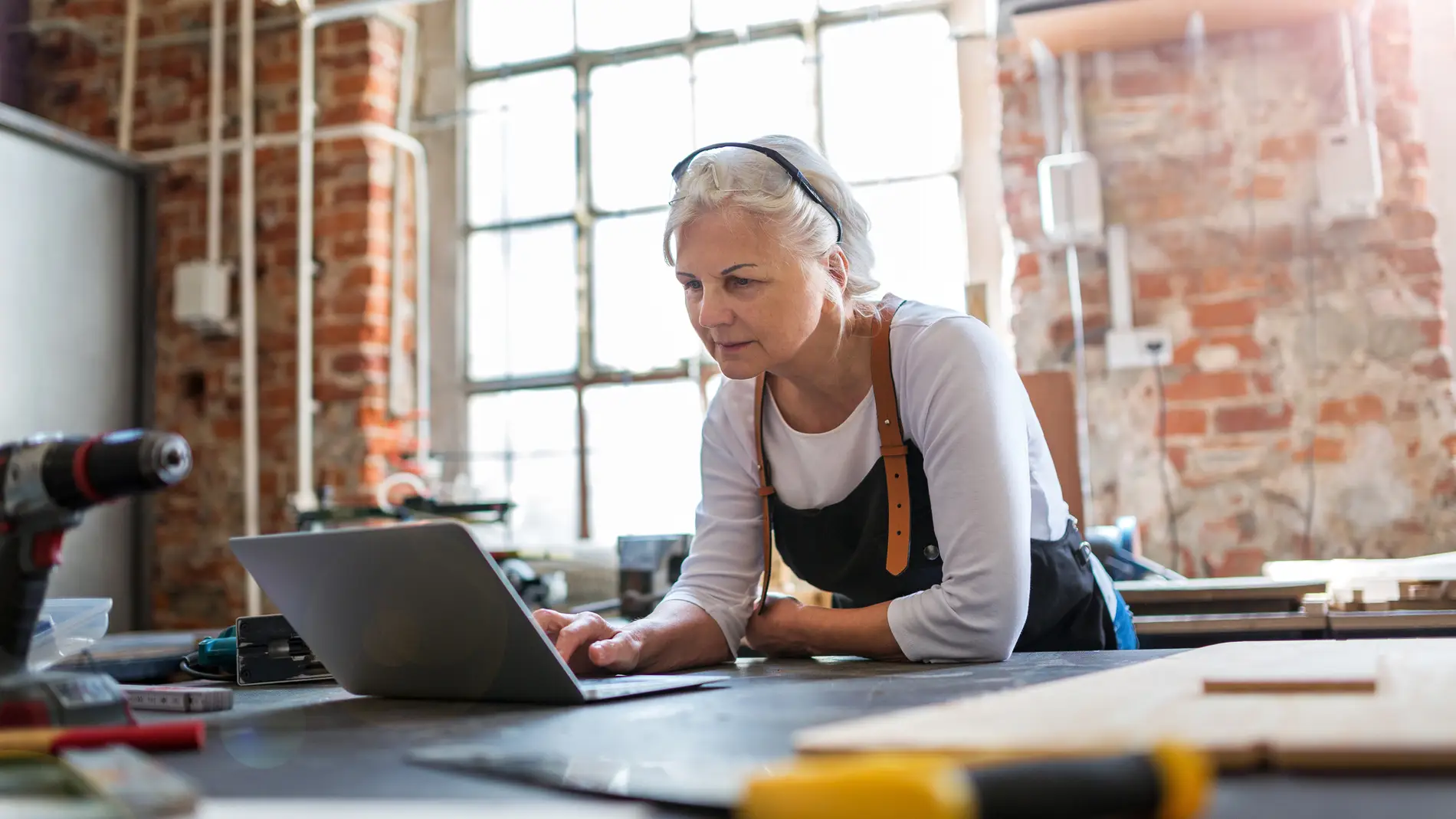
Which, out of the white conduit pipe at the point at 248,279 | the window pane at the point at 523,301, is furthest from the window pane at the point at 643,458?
the white conduit pipe at the point at 248,279

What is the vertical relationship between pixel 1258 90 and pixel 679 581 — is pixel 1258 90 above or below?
above

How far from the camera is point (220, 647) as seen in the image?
4.63 ft

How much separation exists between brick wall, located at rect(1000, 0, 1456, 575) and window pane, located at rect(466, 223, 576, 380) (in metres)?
1.48

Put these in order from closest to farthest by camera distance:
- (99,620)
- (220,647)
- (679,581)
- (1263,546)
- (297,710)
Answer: (297,710) < (99,620) < (220,647) < (679,581) < (1263,546)

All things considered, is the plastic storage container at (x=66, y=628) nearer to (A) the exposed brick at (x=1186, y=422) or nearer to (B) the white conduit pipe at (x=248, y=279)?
(A) the exposed brick at (x=1186, y=422)

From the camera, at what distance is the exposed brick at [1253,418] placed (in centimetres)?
302

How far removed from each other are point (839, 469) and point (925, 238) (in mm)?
2154

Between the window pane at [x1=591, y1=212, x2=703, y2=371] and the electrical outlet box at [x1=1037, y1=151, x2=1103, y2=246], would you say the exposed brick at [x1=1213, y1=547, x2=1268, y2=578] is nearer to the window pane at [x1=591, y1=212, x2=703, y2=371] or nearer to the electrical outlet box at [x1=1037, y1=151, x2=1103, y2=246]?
the electrical outlet box at [x1=1037, y1=151, x2=1103, y2=246]

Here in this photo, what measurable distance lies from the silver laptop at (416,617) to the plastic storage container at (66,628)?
5.1 inches

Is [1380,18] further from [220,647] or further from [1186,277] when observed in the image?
A: [220,647]

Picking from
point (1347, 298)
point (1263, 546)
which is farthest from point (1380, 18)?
point (1263, 546)

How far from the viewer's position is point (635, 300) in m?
3.91

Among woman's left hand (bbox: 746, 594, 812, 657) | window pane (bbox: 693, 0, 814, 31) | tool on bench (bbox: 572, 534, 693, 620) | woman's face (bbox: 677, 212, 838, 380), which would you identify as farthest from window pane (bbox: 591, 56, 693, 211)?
woman's left hand (bbox: 746, 594, 812, 657)

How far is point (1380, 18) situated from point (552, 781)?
3.19 m
